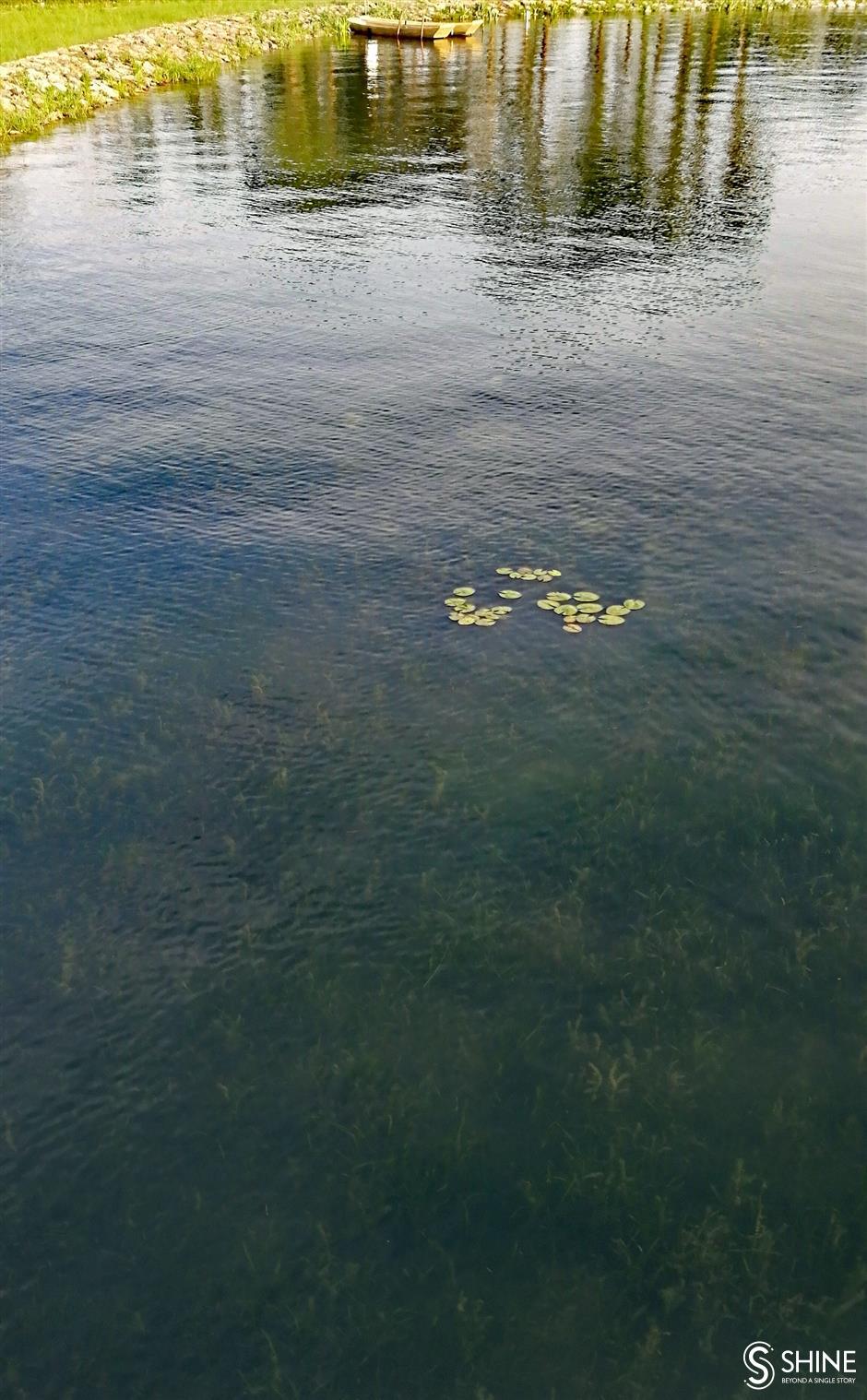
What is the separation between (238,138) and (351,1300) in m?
62.1

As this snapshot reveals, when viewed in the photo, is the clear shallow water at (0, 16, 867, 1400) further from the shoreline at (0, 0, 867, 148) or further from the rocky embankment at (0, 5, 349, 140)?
the shoreline at (0, 0, 867, 148)

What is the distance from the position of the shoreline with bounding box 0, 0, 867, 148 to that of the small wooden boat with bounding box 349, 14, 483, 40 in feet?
6.54

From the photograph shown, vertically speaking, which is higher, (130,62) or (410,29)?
(410,29)

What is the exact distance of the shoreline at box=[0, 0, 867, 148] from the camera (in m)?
68.0

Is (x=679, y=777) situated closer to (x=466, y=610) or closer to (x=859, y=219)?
(x=466, y=610)

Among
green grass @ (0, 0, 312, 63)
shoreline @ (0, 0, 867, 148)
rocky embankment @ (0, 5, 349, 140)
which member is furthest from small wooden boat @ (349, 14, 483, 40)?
green grass @ (0, 0, 312, 63)

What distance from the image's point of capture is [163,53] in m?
84.7

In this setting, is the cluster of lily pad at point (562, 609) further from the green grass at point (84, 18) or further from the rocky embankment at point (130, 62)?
the green grass at point (84, 18)

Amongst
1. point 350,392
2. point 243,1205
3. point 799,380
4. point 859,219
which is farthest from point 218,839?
point 859,219

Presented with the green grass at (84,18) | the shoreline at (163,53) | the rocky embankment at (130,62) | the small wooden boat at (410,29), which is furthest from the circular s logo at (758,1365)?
the small wooden boat at (410,29)

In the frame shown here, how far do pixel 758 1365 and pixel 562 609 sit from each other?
12464mm

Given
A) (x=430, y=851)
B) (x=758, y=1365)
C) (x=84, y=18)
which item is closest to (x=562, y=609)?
(x=430, y=851)

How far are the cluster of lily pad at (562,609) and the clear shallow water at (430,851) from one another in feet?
1.17

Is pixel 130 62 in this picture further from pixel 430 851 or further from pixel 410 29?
pixel 430 851
